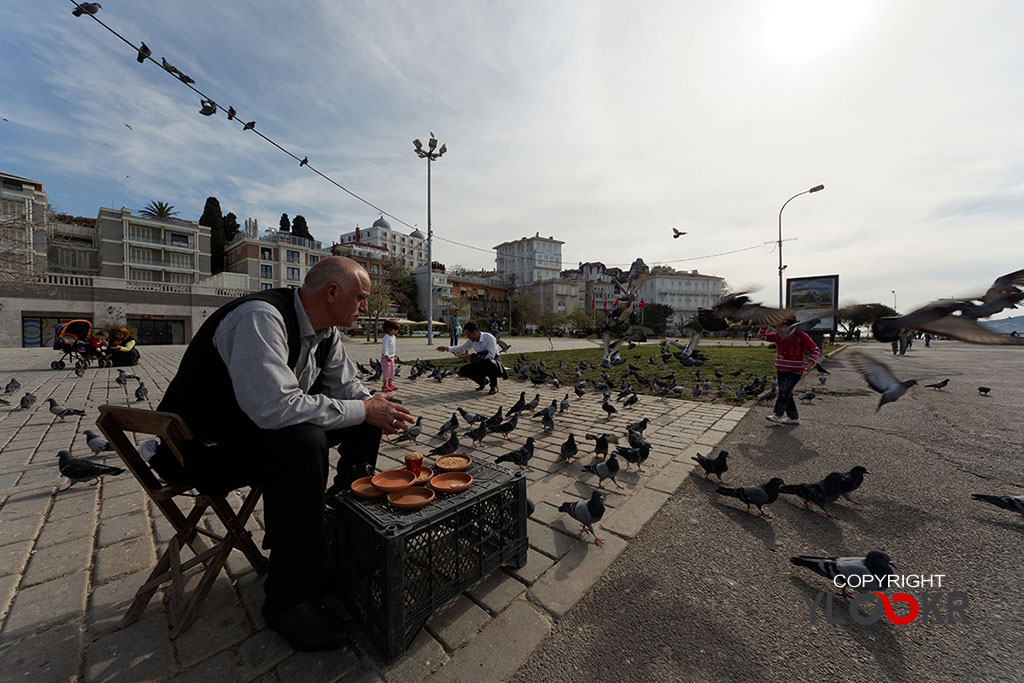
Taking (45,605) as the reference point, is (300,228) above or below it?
above

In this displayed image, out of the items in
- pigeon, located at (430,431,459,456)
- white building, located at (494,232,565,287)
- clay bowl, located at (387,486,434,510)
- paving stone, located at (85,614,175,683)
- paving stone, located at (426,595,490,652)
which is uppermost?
white building, located at (494,232,565,287)

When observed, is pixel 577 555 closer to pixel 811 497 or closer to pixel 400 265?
pixel 811 497

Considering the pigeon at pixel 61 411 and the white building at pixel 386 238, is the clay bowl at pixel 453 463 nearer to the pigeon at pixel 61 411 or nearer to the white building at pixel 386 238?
the pigeon at pixel 61 411

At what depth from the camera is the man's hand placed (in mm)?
2340

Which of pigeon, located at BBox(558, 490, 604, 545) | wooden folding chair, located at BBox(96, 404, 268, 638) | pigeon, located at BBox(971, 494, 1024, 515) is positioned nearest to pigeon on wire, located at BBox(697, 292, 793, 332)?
pigeon, located at BBox(971, 494, 1024, 515)

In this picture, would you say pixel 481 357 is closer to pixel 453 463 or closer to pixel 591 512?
pixel 591 512

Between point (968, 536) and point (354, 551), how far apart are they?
4.82 metres

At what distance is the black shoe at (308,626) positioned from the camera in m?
1.92

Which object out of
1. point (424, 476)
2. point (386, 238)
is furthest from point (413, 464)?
point (386, 238)

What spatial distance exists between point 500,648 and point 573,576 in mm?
769

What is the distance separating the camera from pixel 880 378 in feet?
11.9

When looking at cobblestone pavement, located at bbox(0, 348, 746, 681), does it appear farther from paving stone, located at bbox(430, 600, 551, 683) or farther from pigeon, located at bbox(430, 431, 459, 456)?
pigeon, located at bbox(430, 431, 459, 456)

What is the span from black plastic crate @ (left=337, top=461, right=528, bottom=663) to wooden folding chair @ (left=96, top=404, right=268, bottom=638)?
709 mm

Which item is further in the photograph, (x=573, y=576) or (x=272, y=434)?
(x=573, y=576)
